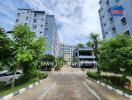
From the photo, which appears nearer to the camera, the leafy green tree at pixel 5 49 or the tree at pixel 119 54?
the tree at pixel 119 54

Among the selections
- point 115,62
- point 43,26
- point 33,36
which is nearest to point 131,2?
point 115,62

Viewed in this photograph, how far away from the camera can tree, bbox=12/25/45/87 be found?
15647mm

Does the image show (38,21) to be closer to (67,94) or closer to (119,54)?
(119,54)

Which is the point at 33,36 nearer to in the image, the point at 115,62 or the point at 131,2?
the point at 115,62

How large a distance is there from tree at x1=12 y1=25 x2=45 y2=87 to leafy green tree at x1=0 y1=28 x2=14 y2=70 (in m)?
0.62

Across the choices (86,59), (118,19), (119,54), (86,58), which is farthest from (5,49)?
(86,59)

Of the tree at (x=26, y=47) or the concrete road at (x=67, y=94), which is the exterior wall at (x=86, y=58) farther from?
the tree at (x=26, y=47)

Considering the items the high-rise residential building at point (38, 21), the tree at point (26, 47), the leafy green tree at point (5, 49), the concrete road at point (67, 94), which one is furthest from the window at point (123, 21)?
the high-rise residential building at point (38, 21)

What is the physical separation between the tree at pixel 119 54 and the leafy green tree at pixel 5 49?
1154 centimetres

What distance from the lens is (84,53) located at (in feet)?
239

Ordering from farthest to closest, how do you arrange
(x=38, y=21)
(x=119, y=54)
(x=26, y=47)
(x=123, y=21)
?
(x=38, y=21) < (x=123, y=21) < (x=26, y=47) < (x=119, y=54)

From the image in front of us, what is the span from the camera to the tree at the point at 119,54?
14805mm

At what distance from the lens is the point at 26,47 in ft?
54.7

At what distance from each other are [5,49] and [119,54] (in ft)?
42.5
